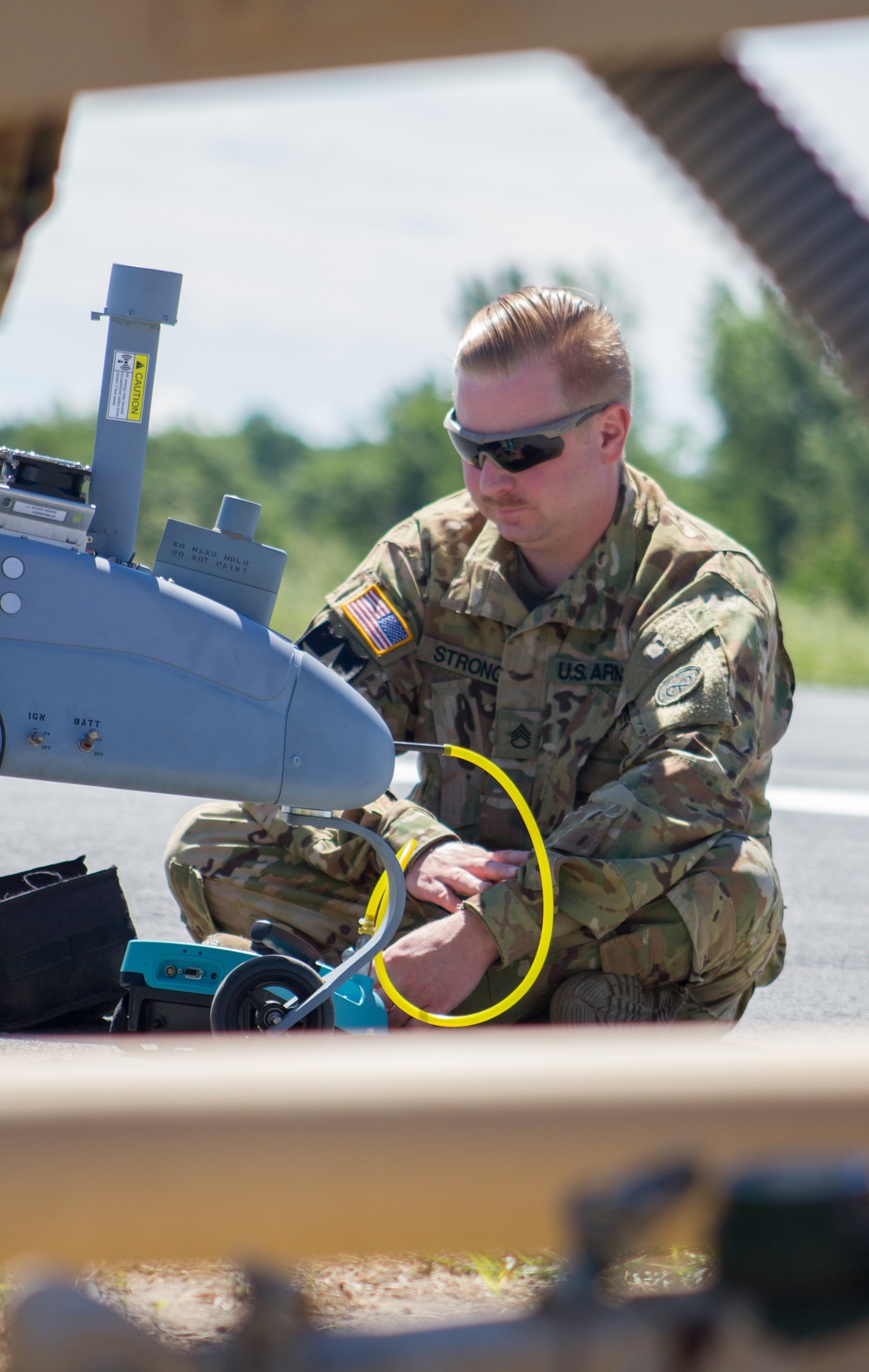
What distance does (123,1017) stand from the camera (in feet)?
7.50

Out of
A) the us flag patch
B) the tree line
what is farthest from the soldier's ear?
the tree line

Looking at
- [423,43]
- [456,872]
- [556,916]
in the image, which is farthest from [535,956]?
[423,43]

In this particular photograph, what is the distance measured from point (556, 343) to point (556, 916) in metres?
1.03

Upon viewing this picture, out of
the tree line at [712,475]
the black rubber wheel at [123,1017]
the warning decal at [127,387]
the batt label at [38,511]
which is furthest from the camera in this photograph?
the tree line at [712,475]

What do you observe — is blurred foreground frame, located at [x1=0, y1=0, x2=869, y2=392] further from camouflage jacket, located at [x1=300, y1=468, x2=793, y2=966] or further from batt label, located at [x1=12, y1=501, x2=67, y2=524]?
camouflage jacket, located at [x1=300, y1=468, x2=793, y2=966]

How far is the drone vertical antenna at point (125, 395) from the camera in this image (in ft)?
5.18

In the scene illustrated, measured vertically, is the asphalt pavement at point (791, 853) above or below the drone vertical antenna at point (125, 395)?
below

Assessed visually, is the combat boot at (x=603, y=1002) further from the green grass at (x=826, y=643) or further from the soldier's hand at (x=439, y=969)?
the green grass at (x=826, y=643)

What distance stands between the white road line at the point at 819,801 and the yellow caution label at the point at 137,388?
14.1 feet

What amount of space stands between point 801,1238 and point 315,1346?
286 millimetres

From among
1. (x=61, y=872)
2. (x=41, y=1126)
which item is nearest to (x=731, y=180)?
(x=41, y=1126)

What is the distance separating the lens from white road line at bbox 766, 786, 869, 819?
553 cm

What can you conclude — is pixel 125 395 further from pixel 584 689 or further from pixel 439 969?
pixel 584 689

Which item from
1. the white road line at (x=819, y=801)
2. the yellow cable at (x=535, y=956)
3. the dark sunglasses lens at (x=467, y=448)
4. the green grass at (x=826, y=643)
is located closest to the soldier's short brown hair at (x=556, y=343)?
the dark sunglasses lens at (x=467, y=448)
